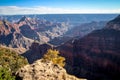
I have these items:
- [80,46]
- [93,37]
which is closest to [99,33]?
[93,37]

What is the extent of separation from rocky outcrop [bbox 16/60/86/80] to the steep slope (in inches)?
2656

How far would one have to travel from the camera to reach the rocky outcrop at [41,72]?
150 ft

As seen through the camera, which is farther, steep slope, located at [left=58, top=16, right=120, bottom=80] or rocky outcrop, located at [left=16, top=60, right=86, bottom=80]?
steep slope, located at [left=58, top=16, right=120, bottom=80]

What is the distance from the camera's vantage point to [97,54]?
138500 millimetres

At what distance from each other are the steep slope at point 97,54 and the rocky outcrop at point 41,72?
2656 inches

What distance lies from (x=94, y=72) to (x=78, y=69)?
11.7 metres

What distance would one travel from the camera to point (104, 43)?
140 m

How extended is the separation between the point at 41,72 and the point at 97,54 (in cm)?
9421

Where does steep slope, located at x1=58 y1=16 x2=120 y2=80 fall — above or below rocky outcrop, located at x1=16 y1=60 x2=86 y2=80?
below

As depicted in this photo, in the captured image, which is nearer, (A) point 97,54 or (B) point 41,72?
(B) point 41,72

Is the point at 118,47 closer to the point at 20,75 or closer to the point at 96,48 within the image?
the point at 96,48

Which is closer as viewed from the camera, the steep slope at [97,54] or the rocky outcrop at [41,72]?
the rocky outcrop at [41,72]

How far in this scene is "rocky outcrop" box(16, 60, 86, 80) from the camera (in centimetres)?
4572

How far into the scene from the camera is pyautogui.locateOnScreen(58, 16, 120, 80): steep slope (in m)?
122
